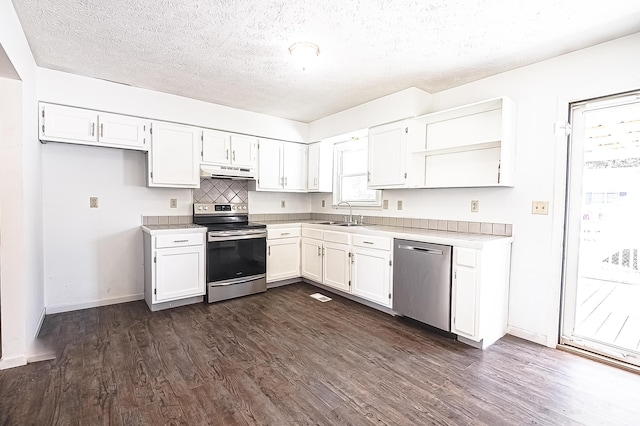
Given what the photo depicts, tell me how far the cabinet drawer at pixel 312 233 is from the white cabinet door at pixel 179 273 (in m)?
1.39

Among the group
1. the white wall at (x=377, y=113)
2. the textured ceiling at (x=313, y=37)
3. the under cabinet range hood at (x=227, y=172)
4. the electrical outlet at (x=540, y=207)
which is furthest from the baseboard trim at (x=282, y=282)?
the electrical outlet at (x=540, y=207)

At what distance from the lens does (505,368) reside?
2236mm

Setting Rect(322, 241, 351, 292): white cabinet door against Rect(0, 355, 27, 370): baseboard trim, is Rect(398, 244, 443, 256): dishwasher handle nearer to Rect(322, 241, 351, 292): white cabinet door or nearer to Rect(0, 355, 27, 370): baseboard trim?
Rect(322, 241, 351, 292): white cabinet door

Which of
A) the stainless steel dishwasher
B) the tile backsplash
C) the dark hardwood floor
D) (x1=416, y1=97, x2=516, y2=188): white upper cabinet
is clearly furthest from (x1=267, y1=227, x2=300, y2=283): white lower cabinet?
(x1=416, y1=97, x2=516, y2=188): white upper cabinet

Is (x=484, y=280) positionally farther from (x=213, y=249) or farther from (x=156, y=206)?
(x=156, y=206)

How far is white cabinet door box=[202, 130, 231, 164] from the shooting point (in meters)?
3.74

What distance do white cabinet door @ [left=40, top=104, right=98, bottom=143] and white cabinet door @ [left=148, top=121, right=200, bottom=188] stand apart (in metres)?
0.55

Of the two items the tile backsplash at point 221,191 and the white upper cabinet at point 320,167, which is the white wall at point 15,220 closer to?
the tile backsplash at point 221,191

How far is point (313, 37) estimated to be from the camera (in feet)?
7.47

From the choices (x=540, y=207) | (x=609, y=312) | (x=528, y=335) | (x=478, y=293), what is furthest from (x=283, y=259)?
(x=609, y=312)

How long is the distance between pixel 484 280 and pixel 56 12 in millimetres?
3608

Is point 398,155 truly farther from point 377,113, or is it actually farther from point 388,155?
point 377,113

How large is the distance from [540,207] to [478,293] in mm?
932

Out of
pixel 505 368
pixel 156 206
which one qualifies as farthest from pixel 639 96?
pixel 156 206
